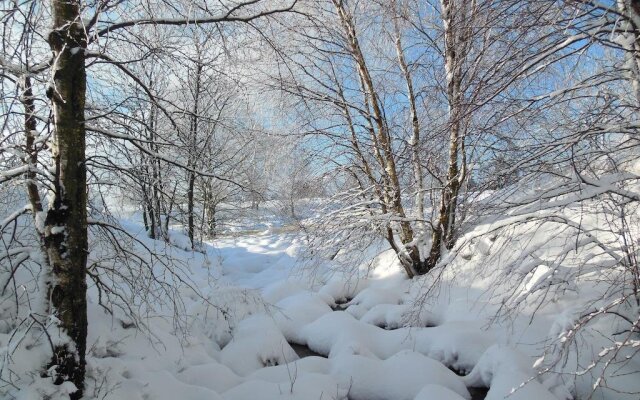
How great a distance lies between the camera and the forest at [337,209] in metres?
2.76

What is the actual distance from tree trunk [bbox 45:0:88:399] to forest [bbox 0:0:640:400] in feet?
0.04

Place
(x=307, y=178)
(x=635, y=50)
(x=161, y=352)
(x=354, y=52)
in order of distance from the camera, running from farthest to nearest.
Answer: (x=307, y=178) → (x=354, y=52) → (x=161, y=352) → (x=635, y=50)

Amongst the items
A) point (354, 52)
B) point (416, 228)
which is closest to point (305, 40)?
point (354, 52)

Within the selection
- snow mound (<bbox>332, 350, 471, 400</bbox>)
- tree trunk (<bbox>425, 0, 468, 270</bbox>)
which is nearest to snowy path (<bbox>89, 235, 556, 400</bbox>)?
snow mound (<bbox>332, 350, 471, 400</bbox>)

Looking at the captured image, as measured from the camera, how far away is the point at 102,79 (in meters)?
3.59

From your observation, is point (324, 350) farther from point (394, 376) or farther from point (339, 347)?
point (394, 376)

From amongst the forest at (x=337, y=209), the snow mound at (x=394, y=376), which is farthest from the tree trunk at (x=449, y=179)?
the snow mound at (x=394, y=376)

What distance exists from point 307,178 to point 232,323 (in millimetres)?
2755

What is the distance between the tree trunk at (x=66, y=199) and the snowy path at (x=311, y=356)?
466 millimetres

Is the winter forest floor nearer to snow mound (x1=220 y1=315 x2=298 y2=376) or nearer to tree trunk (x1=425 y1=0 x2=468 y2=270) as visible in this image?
snow mound (x1=220 y1=315 x2=298 y2=376)

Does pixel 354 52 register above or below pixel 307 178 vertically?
above

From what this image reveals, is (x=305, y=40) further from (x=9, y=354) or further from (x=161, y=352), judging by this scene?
(x=9, y=354)

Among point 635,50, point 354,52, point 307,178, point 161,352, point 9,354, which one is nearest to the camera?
point 635,50

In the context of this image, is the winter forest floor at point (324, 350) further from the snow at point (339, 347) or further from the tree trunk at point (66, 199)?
the tree trunk at point (66, 199)
